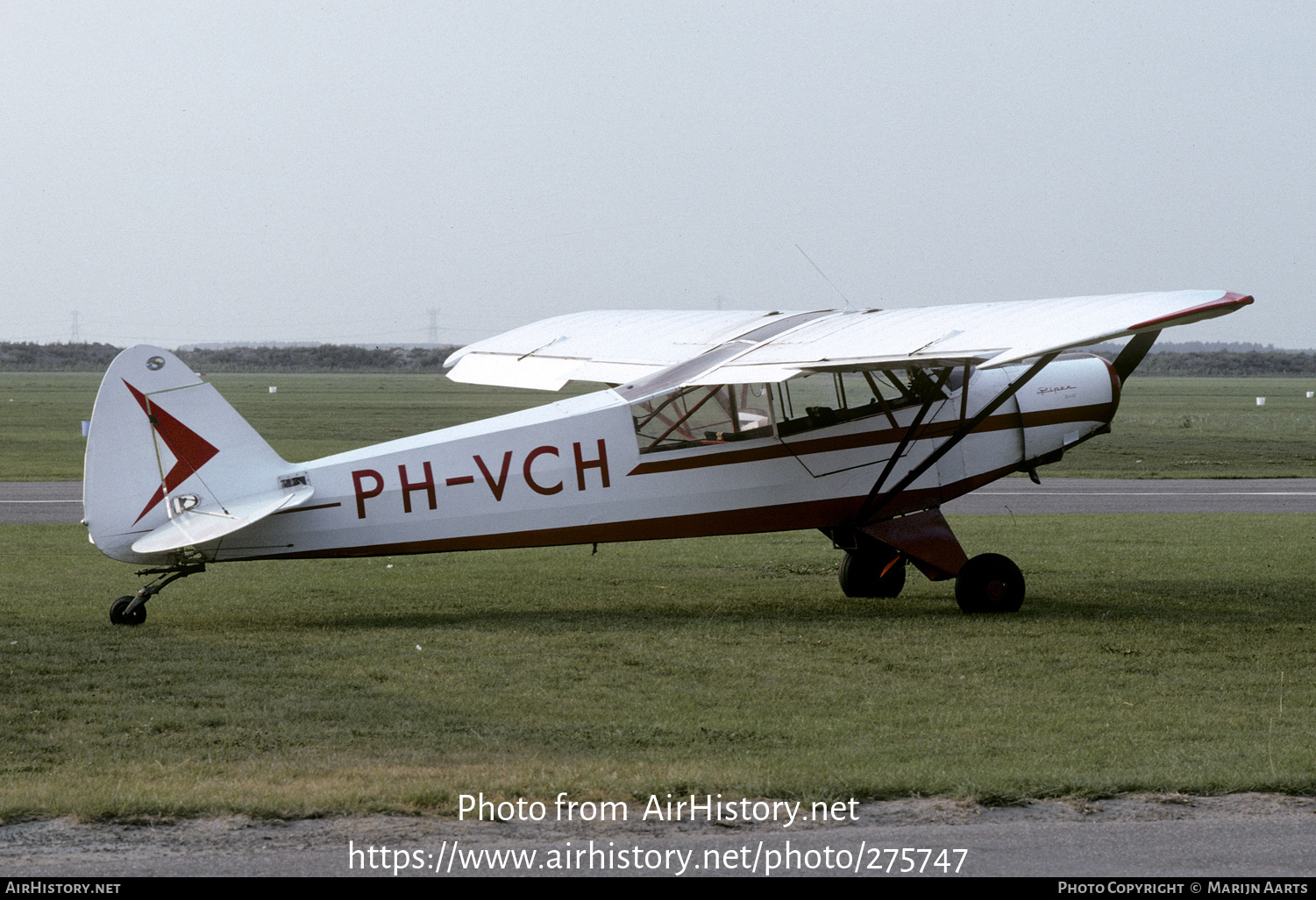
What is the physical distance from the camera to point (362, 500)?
35.3 ft

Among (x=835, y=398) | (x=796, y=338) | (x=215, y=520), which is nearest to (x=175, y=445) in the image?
(x=215, y=520)

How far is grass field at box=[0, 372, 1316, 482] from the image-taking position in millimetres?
29734

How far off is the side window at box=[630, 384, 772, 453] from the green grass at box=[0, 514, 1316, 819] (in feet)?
5.16

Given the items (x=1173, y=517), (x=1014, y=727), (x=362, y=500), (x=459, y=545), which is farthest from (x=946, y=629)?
(x=1173, y=517)

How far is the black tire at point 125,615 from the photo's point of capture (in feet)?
34.5

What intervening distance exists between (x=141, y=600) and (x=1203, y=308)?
843 centimetres

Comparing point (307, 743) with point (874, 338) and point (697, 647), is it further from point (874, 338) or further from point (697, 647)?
point (874, 338)

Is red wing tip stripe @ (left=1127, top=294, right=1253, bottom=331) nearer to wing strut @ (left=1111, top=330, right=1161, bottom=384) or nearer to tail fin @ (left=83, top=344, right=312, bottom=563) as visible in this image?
wing strut @ (left=1111, top=330, right=1161, bottom=384)

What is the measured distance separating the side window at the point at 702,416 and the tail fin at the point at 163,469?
3.01m

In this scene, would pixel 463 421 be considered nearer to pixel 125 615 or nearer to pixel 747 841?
pixel 125 615

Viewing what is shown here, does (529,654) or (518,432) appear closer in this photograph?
(529,654)

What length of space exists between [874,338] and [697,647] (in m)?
3.12

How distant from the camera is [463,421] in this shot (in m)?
48.4

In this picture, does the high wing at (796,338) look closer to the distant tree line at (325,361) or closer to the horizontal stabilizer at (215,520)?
the horizontal stabilizer at (215,520)
